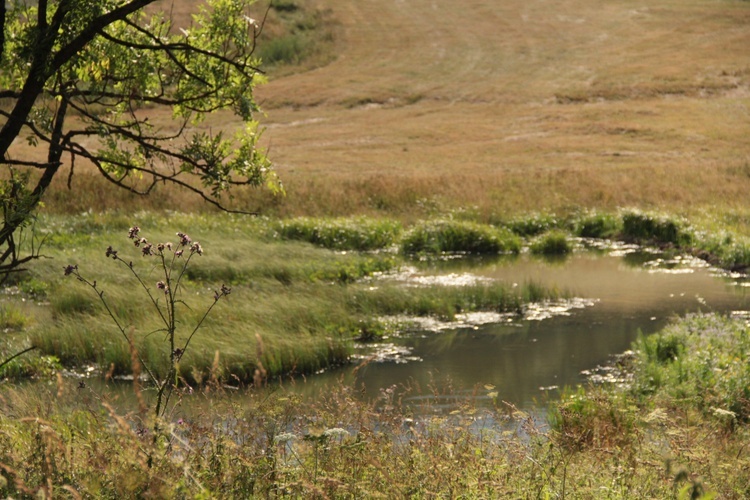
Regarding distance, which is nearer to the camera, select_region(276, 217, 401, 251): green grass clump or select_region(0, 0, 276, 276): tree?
select_region(0, 0, 276, 276): tree

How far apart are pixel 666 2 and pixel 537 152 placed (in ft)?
176

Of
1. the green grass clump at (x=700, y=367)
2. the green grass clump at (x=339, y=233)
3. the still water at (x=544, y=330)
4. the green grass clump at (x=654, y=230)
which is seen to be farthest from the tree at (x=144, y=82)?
the green grass clump at (x=654, y=230)

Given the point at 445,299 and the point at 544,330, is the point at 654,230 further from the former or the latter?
the point at 544,330

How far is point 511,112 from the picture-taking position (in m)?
61.2

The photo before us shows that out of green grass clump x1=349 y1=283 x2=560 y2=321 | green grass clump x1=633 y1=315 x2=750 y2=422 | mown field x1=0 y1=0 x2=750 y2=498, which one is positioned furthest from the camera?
green grass clump x1=349 y1=283 x2=560 y2=321

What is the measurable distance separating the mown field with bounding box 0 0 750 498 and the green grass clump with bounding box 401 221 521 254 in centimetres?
6

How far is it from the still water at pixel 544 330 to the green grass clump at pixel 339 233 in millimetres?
2431

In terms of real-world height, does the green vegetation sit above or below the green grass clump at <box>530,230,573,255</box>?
above

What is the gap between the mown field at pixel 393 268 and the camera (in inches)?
227

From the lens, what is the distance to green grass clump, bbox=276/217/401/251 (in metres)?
24.3

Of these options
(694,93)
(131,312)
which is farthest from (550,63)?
(131,312)

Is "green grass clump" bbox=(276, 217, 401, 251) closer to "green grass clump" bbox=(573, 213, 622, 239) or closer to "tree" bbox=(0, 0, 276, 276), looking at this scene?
"green grass clump" bbox=(573, 213, 622, 239)

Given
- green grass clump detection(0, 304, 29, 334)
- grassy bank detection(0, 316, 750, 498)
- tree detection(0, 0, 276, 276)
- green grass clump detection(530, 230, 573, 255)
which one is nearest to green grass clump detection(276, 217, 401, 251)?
green grass clump detection(530, 230, 573, 255)

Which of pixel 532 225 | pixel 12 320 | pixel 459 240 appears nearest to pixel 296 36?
pixel 532 225
